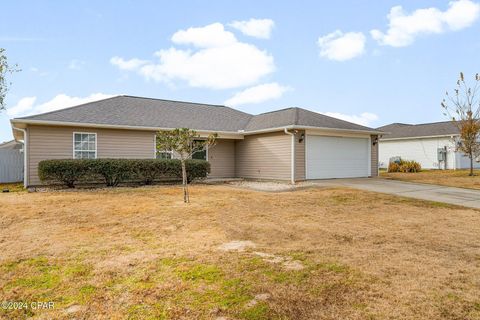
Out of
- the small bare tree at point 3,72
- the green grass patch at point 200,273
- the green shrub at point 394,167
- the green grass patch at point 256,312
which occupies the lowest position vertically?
the green grass patch at point 256,312

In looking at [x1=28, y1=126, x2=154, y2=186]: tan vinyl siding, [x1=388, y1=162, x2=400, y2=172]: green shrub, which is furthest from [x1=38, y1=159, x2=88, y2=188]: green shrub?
[x1=388, y1=162, x2=400, y2=172]: green shrub

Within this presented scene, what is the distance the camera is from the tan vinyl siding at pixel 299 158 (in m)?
14.4

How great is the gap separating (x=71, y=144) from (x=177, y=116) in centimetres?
557

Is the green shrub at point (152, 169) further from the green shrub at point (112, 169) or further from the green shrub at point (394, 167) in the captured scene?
the green shrub at point (394, 167)

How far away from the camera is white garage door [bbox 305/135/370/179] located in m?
15.1

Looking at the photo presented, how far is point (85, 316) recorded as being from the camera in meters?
2.83

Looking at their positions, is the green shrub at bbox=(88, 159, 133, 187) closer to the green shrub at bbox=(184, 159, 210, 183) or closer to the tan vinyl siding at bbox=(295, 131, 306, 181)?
the green shrub at bbox=(184, 159, 210, 183)

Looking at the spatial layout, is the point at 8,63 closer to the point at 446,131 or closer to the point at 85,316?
the point at 85,316

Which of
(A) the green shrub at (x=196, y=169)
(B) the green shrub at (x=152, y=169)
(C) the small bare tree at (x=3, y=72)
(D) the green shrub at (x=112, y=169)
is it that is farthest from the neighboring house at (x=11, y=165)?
(A) the green shrub at (x=196, y=169)

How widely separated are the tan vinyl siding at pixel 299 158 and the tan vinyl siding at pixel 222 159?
4728mm

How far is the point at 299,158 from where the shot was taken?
47.7 ft

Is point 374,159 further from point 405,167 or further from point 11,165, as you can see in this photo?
point 11,165

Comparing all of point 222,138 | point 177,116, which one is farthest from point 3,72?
point 222,138

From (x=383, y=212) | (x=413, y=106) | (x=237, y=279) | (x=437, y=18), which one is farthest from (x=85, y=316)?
(x=413, y=106)
